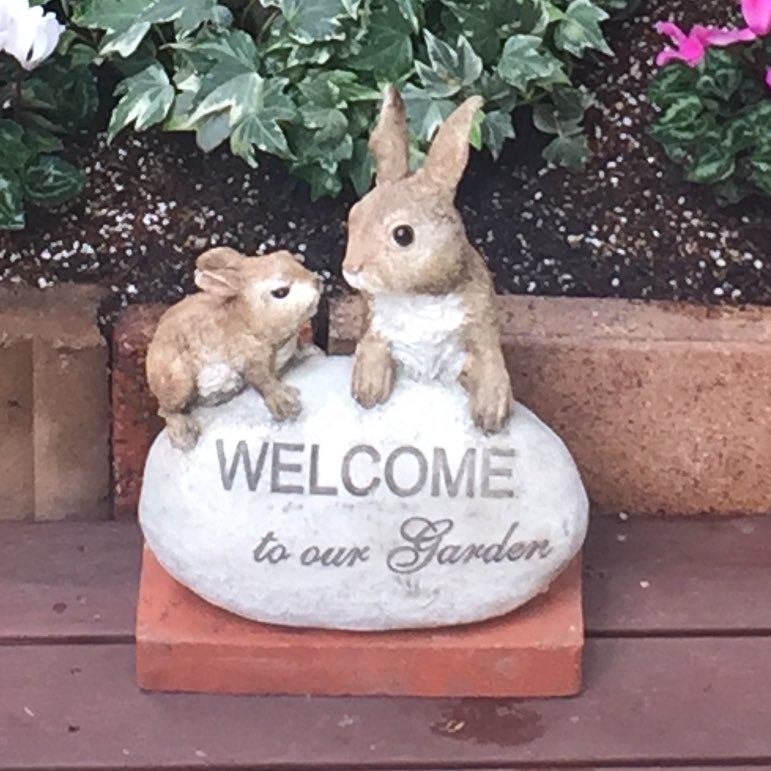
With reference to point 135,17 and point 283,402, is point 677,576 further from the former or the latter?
point 135,17

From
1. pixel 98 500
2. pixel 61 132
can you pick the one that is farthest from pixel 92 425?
pixel 61 132

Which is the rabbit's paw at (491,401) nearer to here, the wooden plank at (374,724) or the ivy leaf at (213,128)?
the wooden plank at (374,724)

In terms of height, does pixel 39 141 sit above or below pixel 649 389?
above

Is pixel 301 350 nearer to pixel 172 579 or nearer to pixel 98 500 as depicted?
pixel 172 579

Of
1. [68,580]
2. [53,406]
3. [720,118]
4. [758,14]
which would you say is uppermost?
[758,14]

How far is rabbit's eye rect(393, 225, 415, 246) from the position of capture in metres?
1.33

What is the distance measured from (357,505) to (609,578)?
328mm

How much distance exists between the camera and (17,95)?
1.70 m

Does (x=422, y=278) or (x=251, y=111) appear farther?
(x=251, y=111)

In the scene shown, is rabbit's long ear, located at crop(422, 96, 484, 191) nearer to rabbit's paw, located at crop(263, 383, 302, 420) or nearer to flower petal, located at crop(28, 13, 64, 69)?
rabbit's paw, located at crop(263, 383, 302, 420)

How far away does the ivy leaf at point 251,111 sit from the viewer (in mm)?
1664

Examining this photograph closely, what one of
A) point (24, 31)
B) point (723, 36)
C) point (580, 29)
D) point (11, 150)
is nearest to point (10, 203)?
point (11, 150)

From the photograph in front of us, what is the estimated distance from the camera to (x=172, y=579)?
58.8 inches

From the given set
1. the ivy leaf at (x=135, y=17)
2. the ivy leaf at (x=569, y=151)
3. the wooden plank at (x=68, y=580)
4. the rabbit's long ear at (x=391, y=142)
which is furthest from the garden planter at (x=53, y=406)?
the ivy leaf at (x=569, y=151)
